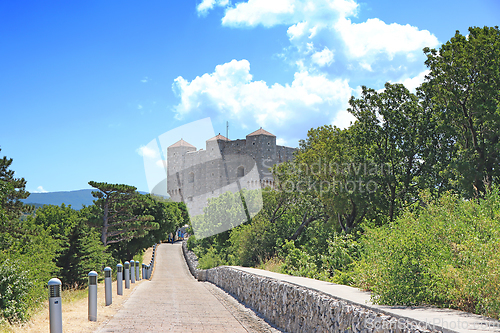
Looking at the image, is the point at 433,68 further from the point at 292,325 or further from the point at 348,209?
the point at 292,325

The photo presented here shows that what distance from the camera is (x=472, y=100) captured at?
14.2 metres

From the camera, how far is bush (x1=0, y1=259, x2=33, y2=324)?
719 centimetres

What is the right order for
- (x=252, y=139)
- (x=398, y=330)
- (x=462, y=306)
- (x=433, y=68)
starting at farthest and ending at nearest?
1. (x=252, y=139)
2. (x=433, y=68)
3. (x=462, y=306)
4. (x=398, y=330)

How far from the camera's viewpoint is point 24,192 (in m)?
19.9

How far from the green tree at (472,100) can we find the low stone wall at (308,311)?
8.01m

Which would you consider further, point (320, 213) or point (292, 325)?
point (320, 213)

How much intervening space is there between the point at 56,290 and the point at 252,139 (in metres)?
59.3

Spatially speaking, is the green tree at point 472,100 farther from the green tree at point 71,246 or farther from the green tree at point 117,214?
the green tree at point 117,214

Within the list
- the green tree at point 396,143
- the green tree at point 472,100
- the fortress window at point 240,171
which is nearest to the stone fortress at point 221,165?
the fortress window at point 240,171

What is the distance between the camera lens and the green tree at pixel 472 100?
45.4 feet

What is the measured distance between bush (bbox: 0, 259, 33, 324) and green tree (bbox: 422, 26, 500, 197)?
12354 mm

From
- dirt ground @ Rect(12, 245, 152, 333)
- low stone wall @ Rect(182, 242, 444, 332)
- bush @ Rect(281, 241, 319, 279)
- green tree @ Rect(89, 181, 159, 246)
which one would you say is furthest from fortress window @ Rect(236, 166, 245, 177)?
dirt ground @ Rect(12, 245, 152, 333)

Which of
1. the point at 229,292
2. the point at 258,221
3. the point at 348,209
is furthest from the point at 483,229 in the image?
the point at 258,221

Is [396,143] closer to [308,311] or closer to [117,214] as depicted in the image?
[308,311]
